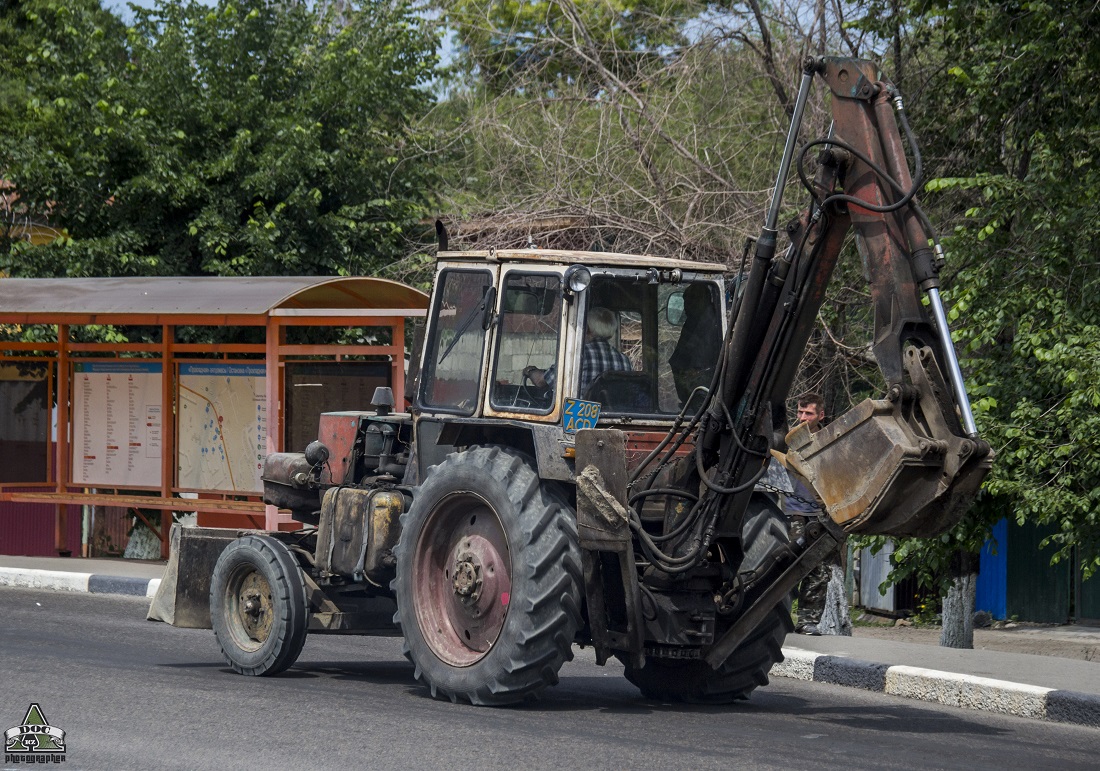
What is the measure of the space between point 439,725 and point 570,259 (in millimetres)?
2638

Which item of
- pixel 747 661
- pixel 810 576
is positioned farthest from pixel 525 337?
pixel 810 576

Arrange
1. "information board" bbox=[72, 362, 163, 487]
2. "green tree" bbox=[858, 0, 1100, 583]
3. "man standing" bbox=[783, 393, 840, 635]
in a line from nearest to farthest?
"green tree" bbox=[858, 0, 1100, 583] → "man standing" bbox=[783, 393, 840, 635] → "information board" bbox=[72, 362, 163, 487]

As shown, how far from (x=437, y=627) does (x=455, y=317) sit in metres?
1.83

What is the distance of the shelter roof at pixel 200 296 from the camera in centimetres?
1348

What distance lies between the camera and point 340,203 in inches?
733

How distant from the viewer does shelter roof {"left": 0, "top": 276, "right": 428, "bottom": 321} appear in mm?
13477

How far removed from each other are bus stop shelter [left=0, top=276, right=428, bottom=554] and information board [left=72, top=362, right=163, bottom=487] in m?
0.02

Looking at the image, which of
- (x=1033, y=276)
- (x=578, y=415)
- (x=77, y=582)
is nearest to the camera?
(x=578, y=415)

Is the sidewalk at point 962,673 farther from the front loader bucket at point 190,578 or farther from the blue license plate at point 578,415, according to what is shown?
the front loader bucket at point 190,578

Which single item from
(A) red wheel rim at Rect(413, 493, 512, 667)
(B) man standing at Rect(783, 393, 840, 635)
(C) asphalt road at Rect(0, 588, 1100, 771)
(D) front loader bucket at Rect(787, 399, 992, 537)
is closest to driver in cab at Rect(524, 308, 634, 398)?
(A) red wheel rim at Rect(413, 493, 512, 667)

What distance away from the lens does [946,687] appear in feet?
29.1

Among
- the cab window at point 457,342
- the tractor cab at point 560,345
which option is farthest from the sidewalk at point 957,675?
the cab window at point 457,342

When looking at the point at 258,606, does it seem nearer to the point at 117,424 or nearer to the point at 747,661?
the point at 747,661

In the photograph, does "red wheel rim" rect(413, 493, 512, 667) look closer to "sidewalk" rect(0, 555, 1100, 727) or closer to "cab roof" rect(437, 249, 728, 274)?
"cab roof" rect(437, 249, 728, 274)
